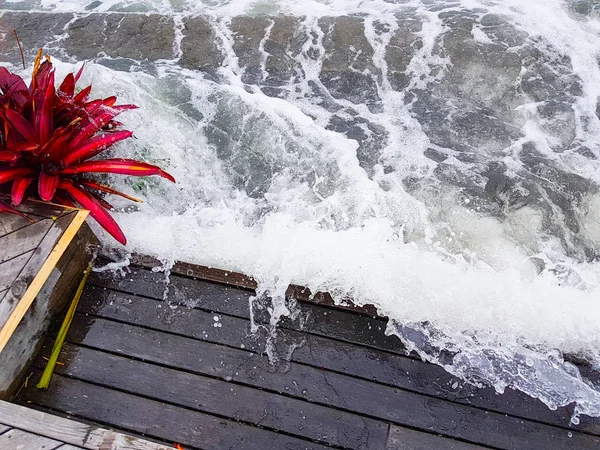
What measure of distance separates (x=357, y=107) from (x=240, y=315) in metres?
2.30

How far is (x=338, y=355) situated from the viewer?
2.39 m

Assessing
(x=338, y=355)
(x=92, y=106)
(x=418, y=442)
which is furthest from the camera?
(x=92, y=106)

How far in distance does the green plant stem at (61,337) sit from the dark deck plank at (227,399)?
1.4 inches

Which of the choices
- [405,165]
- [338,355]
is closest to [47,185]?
[338,355]

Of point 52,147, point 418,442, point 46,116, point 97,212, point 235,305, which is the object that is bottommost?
point 418,442

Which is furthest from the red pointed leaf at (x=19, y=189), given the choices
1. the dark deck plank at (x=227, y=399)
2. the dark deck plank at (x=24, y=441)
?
A: the dark deck plank at (x=24, y=441)

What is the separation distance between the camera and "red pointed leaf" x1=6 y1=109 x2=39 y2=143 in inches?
98.2

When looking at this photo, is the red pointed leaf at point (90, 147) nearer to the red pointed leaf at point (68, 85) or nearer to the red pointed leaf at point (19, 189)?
the red pointed leaf at point (19, 189)

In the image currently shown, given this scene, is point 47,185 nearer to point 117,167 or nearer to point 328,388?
point 117,167

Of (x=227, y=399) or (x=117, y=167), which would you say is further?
(x=117, y=167)

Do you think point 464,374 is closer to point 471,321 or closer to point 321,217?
point 471,321

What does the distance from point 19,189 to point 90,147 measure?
1.43 ft

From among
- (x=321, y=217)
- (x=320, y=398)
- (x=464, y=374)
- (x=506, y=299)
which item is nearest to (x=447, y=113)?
(x=321, y=217)

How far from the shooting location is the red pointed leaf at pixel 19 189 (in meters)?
2.38
